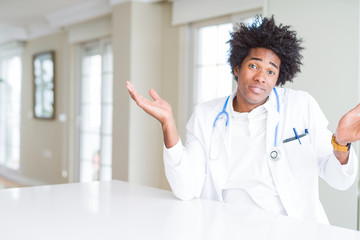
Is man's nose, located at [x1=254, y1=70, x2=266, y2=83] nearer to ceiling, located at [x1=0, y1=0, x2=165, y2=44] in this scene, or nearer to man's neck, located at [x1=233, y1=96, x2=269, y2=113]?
man's neck, located at [x1=233, y1=96, x2=269, y2=113]

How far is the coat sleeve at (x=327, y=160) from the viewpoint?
61.4 inches

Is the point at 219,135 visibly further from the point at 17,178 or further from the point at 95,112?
the point at 17,178

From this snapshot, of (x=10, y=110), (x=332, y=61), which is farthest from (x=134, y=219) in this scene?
(x=10, y=110)

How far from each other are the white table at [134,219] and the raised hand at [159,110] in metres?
0.24

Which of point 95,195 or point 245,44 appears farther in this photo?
point 245,44

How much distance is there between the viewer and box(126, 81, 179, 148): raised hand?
1.53 meters

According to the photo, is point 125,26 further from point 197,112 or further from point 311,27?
point 197,112

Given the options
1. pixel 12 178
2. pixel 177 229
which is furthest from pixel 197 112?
pixel 12 178

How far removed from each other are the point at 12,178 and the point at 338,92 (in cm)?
661

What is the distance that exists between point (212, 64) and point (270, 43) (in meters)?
2.35

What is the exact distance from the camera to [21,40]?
23.4 feet

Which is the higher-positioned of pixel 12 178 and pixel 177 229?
pixel 177 229

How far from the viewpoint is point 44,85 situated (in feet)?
22.0

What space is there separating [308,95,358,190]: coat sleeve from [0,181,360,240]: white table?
39 centimetres
